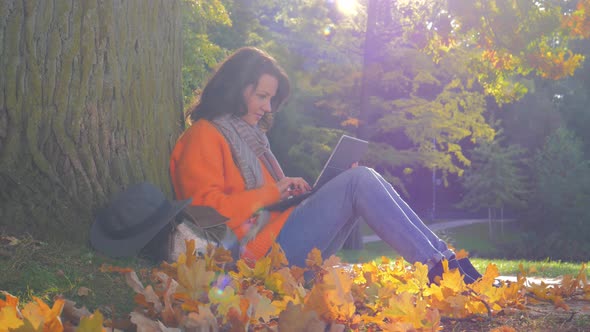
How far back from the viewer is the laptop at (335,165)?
3605 millimetres

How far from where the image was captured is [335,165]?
3691mm

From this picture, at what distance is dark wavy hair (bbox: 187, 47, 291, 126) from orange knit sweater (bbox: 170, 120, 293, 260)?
273 mm

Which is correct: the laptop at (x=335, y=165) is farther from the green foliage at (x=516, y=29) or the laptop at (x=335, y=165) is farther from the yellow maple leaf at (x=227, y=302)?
the green foliage at (x=516, y=29)

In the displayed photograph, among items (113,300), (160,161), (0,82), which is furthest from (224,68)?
(113,300)

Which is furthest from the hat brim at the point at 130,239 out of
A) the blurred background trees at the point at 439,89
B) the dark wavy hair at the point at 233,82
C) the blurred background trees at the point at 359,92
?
the blurred background trees at the point at 439,89

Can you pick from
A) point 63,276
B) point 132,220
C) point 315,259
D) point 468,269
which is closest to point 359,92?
point 468,269

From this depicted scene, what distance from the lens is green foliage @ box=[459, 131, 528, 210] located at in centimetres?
3050

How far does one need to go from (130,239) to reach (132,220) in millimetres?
100

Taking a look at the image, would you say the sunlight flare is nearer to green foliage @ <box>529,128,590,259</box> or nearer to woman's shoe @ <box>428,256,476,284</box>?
green foliage @ <box>529,128,590,259</box>

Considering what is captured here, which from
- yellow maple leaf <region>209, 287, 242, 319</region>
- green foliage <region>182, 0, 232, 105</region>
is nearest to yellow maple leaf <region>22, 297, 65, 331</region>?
yellow maple leaf <region>209, 287, 242, 319</region>

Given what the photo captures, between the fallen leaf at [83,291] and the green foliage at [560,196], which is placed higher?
the fallen leaf at [83,291]

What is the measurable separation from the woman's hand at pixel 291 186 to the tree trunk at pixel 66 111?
2.63 feet

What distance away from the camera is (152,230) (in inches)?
120

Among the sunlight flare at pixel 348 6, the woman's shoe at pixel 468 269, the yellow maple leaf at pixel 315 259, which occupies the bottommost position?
the woman's shoe at pixel 468 269
